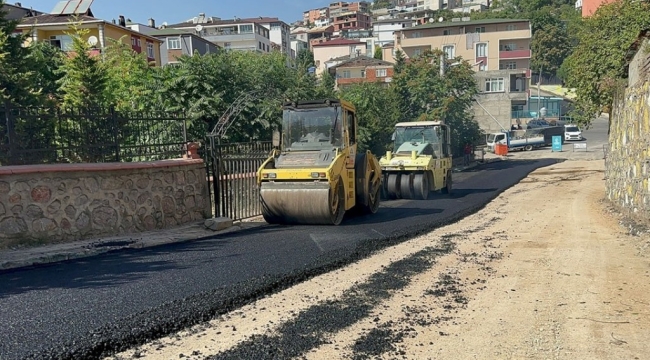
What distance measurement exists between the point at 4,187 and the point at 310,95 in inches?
587

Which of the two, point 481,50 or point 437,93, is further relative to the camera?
point 481,50

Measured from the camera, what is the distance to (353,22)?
143 meters

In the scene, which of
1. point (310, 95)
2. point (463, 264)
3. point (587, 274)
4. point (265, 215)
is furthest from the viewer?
point (310, 95)

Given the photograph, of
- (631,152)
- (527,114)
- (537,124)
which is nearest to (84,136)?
(631,152)

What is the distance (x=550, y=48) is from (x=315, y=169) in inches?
3046

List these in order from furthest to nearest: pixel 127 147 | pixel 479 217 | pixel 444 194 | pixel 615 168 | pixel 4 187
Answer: pixel 444 194 < pixel 615 168 < pixel 479 217 < pixel 127 147 < pixel 4 187

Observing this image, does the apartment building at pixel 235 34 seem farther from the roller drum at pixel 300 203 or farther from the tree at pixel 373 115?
the roller drum at pixel 300 203

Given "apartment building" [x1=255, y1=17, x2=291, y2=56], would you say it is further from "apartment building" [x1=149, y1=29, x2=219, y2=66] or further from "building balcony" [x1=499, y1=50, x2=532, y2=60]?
"building balcony" [x1=499, y1=50, x2=532, y2=60]

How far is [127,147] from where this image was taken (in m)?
9.57

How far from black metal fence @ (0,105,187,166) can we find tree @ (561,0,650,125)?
43.4 ft

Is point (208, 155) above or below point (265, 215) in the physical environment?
above

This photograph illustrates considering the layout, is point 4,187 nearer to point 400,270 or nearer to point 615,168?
point 400,270

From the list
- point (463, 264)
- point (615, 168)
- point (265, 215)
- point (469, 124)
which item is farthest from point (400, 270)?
point (469, 124)

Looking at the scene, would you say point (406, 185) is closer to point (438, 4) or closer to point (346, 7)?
point (438, 4)
